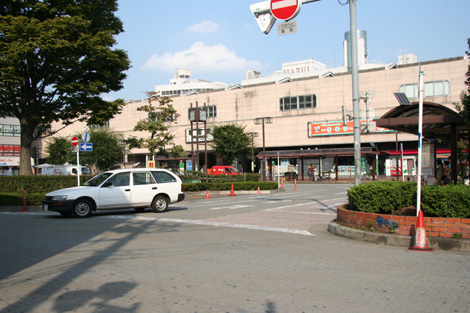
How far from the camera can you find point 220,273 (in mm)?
6555

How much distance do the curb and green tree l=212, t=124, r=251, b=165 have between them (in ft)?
154

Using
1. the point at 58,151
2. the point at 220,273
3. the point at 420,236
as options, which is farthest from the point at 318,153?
the point at 220,273

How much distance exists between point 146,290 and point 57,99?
2101 centimetres

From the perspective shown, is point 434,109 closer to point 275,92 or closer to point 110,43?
point 110,43

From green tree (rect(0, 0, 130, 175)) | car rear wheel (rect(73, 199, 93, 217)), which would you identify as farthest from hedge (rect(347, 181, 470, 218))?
green tree (rect(0, 0, 130, 175))

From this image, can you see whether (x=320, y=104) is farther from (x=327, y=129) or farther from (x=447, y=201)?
(x=447, y=201)

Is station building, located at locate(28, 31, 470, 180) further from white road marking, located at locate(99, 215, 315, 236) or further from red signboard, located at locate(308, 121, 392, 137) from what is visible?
white road marking, located at locate(99, 215, 315, 236)

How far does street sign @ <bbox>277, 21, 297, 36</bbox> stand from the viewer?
10.2 metres

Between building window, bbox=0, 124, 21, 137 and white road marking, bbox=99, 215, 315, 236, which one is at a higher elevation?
building window, bbox=0, 124, 21, 137

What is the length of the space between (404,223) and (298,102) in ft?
158

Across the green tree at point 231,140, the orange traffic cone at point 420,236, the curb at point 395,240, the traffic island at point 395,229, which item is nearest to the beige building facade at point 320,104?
the green tree at point 231,140

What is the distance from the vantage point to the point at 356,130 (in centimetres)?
1301

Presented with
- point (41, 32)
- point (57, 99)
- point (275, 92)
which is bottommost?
point (57, 99)

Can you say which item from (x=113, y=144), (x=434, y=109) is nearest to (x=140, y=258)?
(x=434, y=109)
